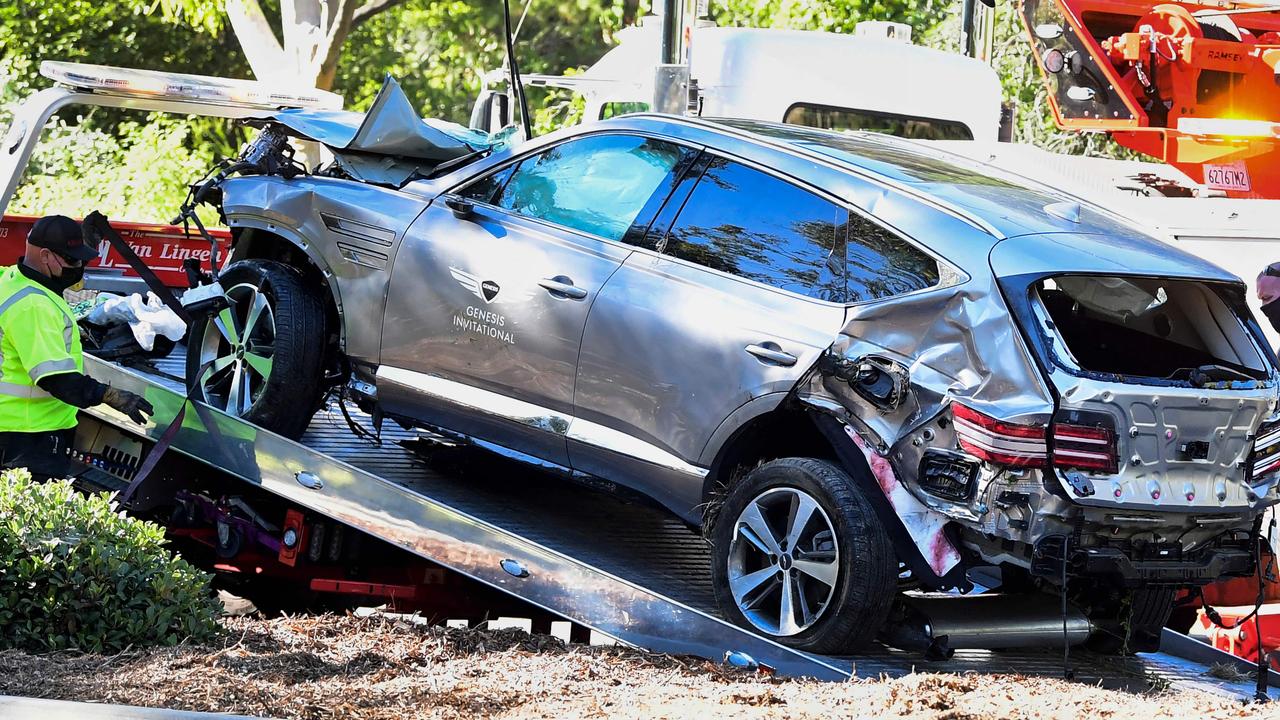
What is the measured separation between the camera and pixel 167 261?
10.4m

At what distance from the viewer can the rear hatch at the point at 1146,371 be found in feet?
15.8

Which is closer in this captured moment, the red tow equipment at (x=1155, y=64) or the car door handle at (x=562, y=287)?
the car door handle at (x=562, y=287)

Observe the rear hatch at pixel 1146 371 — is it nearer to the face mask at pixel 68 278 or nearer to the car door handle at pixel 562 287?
the car door handle at pixel 562 287

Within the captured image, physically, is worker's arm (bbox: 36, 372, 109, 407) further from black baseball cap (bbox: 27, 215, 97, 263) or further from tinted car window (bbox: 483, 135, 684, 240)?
tinted car window (bbox: 483, 135, 684, 240)

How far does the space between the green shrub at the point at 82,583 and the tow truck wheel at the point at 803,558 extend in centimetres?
179

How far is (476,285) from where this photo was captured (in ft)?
20.1

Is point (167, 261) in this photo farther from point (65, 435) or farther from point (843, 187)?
point (843, 187)

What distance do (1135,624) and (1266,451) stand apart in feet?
3.11

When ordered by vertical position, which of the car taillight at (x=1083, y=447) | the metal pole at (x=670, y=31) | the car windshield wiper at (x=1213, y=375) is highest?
the metal pole at (x=670, y=31)

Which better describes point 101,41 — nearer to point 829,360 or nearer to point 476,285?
point 476,285

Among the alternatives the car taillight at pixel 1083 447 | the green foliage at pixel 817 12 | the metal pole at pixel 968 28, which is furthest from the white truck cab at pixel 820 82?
the car taillight at pixel 1083 447

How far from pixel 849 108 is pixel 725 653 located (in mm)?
6666

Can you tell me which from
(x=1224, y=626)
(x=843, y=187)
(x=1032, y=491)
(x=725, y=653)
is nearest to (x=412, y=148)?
(x=843, y=187)

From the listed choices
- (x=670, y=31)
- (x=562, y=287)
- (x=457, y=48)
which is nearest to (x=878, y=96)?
(x=670, y=31)
